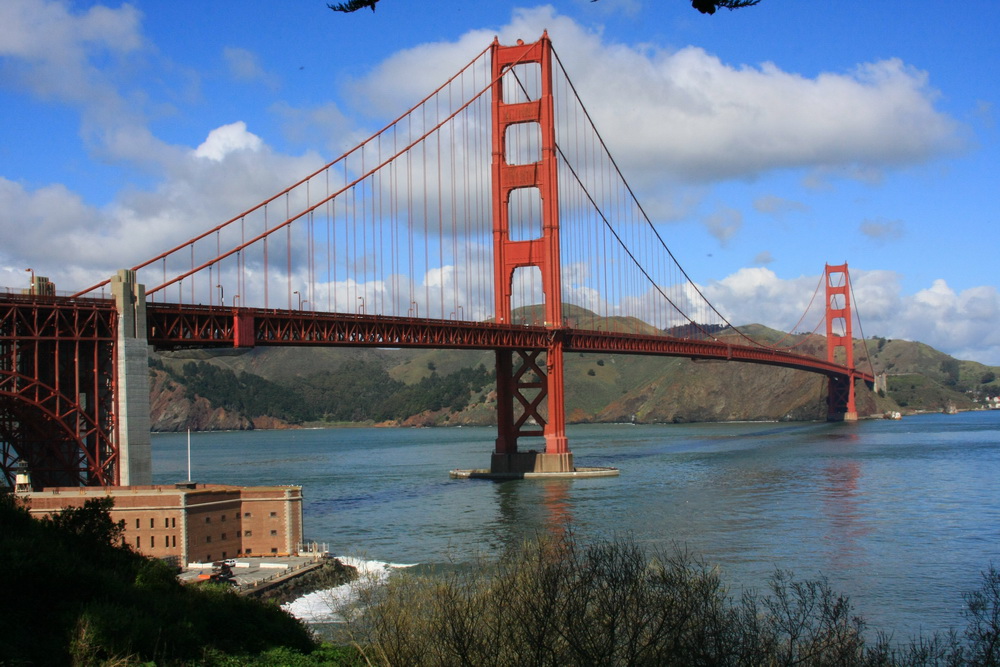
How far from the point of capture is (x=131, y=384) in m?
35.9

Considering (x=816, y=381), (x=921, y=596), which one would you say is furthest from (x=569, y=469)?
(x=816, y=381)

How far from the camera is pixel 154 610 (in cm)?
1970

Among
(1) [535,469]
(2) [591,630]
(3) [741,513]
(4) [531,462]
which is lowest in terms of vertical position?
(3) [741,513]

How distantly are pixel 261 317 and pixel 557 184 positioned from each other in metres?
23.2

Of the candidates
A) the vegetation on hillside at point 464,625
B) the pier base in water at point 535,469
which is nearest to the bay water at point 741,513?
the pier base in water at point 535,469

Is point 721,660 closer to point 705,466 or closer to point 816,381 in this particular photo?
point 705,466

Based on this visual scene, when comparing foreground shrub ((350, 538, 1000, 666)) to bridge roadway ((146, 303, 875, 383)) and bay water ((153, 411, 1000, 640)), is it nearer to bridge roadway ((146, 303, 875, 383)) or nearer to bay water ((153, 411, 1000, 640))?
bay water ((153, 411, 1000, 640))

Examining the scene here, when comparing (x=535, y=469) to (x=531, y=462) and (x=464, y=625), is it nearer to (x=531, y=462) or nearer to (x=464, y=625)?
(x=531, y=462)

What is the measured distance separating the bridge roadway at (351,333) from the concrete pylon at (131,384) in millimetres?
1936

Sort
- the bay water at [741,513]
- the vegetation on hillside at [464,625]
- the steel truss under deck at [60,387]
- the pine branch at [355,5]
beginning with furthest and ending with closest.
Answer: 1. the steel truss under deck at [60,387]
2. the bay water at [741,513]
3. the vegetation on hillside at [464,625]
4. the pine branch at [355,5]

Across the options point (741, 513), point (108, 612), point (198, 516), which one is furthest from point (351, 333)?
point (108, 612)

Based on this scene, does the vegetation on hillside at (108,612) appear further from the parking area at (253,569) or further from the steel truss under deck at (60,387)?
the steel truss under deck at (60,387)

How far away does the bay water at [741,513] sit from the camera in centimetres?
2889

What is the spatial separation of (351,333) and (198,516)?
661 inches
